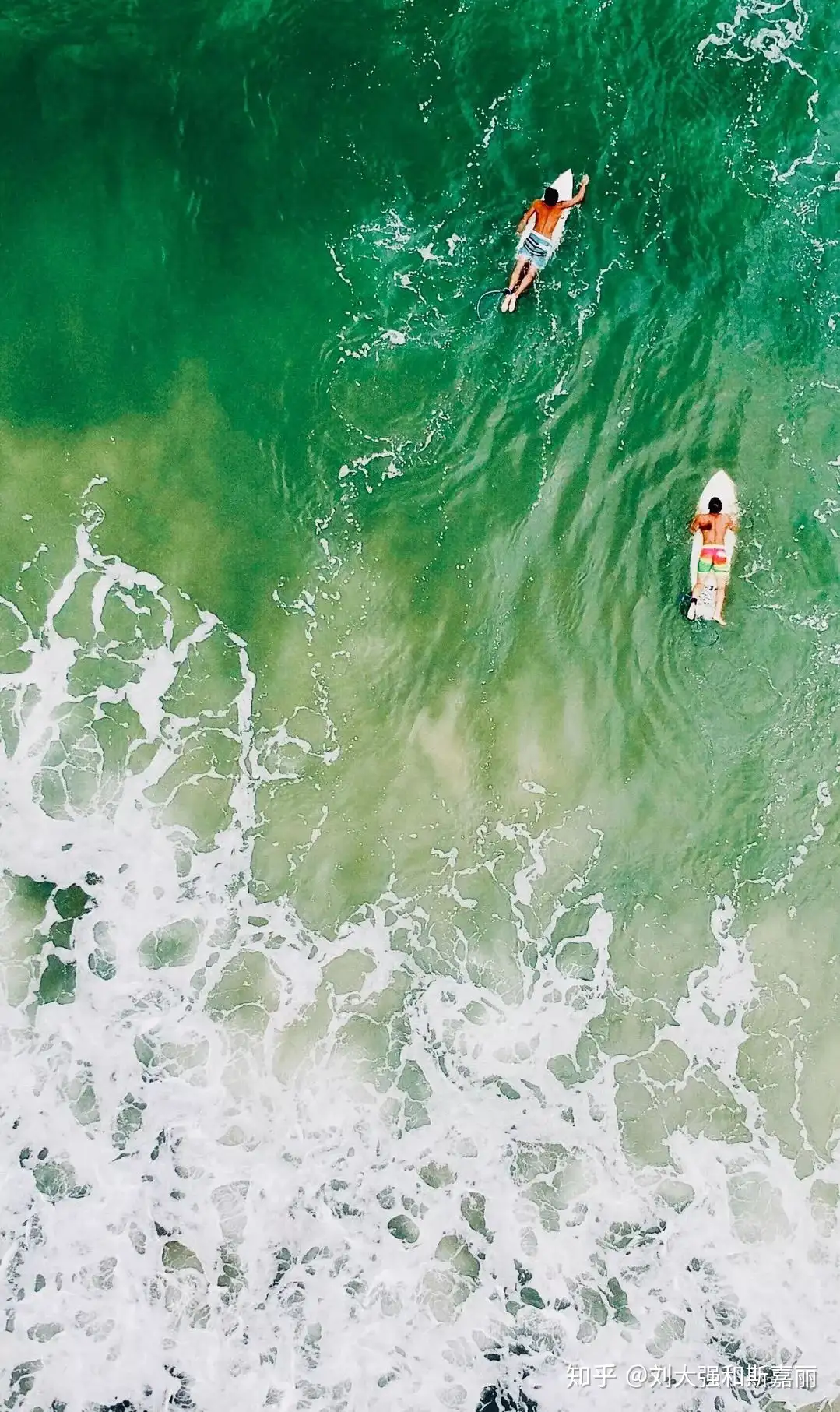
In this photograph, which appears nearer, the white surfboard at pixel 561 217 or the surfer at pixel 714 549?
the white surfboard at pixel 561 217

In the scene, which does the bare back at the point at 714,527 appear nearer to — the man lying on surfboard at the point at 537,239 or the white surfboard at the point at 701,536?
the white surfboard at the point at 701,536

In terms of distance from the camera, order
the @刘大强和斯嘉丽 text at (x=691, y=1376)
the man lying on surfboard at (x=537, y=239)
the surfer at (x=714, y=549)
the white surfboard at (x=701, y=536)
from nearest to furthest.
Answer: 1. the man lying on surfboard at (x=537, y=239)
2. the surfer at (x=714, y=549)
3. the white surfboard at (x=701, y=536)
4. the @刘大强和斯嘉丽 text at (x=691, y=1376)

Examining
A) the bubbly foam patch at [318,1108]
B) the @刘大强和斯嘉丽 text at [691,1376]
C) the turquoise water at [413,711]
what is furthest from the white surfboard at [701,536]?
the @刘大强和斯嘉丽 text at [691,1376]

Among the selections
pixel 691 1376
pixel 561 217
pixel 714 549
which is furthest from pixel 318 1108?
pixel 561 217

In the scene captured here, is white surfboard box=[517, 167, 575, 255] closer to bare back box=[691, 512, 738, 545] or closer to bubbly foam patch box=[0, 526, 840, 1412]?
bare back box=[691, 512, 738, 545]

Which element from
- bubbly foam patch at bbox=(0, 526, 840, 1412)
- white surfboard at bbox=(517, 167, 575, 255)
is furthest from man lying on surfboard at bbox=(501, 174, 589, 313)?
bubbly foam patch at bbox=(0, 526, 840, 1412)

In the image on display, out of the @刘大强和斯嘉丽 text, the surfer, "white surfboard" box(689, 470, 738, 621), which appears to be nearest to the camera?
the surfer
